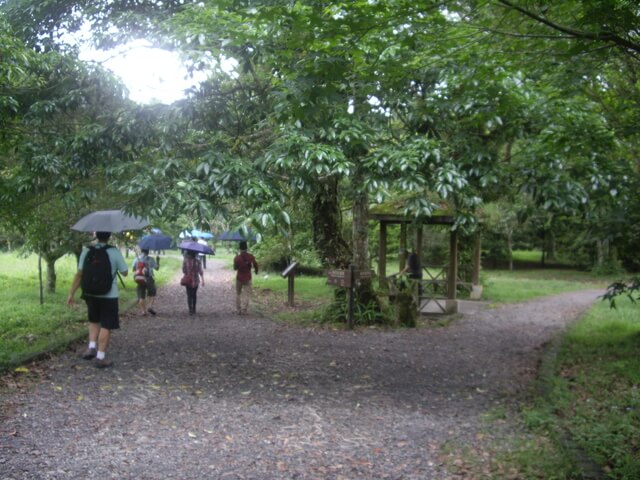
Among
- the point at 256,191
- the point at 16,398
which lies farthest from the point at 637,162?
the point at 16,398

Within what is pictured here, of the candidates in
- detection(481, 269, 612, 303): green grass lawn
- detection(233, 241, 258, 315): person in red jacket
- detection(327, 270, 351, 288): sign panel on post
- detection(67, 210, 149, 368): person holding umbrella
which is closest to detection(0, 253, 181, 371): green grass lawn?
detection(67, 210, 149, 368): person holding umbrella

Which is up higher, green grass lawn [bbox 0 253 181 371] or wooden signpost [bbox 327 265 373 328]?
wooden signpost [bbox 327 265 373 328]

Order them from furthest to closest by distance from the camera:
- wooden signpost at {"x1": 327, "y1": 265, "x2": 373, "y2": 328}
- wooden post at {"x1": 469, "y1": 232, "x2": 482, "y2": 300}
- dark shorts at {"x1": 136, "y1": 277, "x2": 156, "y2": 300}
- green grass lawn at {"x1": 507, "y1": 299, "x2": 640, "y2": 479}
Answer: wooden post at {"x1": 469, "y1": 232, "x2": 482, "y2": 300} → dark shorts at {"x1": 136, "y1": 277, "x2": 156, "y2": 300} → wooden signpost at {"x1": 327, "y1": 265, "x2": 373, "y2": 328} → green grass lawn at {"x1": 507, "y1": 299, "x2": 640, "y2": 479}

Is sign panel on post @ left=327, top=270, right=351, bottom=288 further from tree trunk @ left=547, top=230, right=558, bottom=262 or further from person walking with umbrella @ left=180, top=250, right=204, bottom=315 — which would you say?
tree trunk @ left=547, top=230, right=558, bottom=262

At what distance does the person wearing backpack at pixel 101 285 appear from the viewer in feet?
24.0

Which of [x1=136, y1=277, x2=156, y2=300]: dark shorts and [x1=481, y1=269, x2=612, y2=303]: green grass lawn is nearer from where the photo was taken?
[x1=136, y1=277, x2=156, y2=300]: dark shorts

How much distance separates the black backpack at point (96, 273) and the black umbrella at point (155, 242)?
19.0ft

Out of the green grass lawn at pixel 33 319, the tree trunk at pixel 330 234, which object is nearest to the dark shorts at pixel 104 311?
the green grass lawn at pixel 33 319

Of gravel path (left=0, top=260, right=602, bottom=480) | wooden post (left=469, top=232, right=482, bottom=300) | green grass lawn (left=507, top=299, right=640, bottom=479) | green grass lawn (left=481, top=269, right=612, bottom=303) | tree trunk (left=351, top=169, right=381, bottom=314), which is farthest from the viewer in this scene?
green grass lawn (left=481, top=269, right=612, bottom=303)

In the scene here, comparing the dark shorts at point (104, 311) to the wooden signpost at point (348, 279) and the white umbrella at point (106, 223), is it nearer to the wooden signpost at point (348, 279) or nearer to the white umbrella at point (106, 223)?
the white umbrella at point (106, 223)

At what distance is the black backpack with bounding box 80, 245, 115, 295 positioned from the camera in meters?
7.29

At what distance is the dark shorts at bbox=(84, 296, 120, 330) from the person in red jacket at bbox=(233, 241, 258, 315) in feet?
19.5

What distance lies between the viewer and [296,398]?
21.9 ft

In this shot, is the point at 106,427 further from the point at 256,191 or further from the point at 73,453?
the point at 256,191
